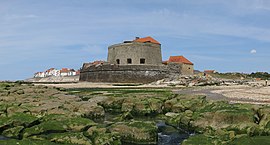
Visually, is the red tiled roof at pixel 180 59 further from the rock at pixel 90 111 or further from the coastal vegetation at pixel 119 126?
the rock at pixel 90 111

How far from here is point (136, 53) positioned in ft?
152

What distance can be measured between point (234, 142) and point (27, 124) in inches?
305

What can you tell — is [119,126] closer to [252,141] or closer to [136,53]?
[252,141]

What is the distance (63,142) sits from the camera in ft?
27.5

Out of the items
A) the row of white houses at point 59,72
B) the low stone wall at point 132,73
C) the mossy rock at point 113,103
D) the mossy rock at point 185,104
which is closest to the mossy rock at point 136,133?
the mossy rock at point 185,104

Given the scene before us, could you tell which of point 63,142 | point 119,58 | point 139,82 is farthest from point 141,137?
point 119,58

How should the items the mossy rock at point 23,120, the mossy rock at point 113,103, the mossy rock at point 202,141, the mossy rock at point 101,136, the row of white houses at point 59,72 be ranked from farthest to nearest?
1. the row of white houses at point 59,72
2. the mossy rock at point 113,103
3. the mossy rock at point 23,120
4. the mossy rock at point 101,136
5. the mossy rock at point 202,141

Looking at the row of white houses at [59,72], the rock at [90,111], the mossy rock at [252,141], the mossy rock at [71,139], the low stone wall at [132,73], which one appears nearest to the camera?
the mossy rock at [252,141]

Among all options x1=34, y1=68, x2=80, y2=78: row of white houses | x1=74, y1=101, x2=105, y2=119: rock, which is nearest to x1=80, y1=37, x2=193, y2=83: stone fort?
x1=74, y1=101, x2=105, y2=119: rock

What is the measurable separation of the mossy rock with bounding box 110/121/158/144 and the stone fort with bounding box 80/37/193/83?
32631mm

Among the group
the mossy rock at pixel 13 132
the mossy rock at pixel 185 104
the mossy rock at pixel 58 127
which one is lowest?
the mossy rock at pixel 13 132

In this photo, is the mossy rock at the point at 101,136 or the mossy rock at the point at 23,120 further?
the mossy rock at the point at 23,120

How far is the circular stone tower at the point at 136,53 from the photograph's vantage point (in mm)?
46281

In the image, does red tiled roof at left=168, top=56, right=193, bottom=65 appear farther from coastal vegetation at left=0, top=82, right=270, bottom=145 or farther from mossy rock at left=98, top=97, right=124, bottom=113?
coastal vegetation at left=0, top=82, right=270, bottom=145
